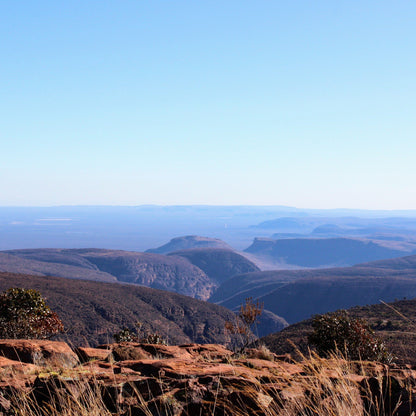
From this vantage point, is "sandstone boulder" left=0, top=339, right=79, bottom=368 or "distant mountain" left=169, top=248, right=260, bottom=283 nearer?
"sandstone boulder" left=0, top=339, right=79, bottom=368

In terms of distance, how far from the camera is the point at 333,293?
8119 centimetres

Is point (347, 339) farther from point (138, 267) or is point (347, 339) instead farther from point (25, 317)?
point (138, 267)

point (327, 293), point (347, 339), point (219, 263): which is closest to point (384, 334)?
point (347, 339)

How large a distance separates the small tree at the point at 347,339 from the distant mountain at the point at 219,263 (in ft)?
403

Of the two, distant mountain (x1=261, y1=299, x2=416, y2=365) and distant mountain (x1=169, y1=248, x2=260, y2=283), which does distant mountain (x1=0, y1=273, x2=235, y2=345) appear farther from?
distant mountain (x1=169, y1=248, x2=260, y2=283)

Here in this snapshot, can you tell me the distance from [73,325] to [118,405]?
3149cm

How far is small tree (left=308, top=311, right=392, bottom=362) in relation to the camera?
1109 cm

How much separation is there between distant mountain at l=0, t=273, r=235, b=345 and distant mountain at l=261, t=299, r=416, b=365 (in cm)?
1088

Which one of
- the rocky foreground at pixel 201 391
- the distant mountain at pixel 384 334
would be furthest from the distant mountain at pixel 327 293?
the rocky foreground at pixel 201 391

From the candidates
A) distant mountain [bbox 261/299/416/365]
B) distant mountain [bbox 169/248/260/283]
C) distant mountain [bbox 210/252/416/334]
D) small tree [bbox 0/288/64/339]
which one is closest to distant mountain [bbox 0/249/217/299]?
distant mountain [bbox 169/248/260/283]

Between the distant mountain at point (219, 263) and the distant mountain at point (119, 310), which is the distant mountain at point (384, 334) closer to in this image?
the distant mountain at point (119, 310)

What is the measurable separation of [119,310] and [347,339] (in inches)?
1193

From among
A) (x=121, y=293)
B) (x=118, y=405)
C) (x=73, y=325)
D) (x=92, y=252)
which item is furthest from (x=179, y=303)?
(x=92, y=252)

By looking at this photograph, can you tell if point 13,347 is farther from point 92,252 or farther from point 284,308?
point 92,252
